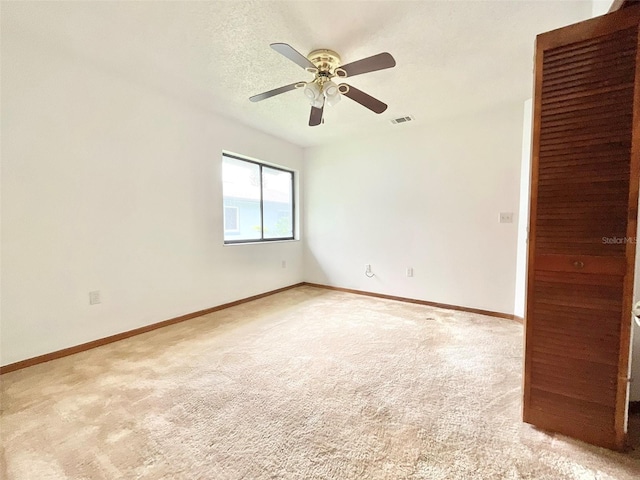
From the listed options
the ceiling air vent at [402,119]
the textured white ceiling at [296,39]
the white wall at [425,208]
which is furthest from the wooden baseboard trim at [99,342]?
the ceiling air vent at [402,119]

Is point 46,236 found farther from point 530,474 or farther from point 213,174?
point 530,474

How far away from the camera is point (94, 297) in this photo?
250 centimetres

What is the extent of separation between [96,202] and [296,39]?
218cm

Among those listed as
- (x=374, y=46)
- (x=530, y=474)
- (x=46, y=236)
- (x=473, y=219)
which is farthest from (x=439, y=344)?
(x=46, y=236)

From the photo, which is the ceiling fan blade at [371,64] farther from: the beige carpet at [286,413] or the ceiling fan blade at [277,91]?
the beige carpet at [286,413]

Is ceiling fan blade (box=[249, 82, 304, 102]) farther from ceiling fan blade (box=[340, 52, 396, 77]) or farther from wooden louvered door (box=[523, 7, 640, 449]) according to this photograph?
wooden louvered door (box=[523, 7, 640, 449])

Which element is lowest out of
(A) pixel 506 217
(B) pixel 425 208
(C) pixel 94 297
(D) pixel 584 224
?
(C) pixel 94 297

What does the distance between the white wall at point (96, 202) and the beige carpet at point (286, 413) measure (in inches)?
15.5

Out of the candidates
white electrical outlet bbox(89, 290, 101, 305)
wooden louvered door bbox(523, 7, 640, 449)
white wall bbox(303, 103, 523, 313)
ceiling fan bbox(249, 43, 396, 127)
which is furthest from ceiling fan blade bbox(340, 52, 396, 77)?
white electrical outlet bbox(89, 290, 101, 305)

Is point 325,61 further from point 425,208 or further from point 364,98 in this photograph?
point 425,208

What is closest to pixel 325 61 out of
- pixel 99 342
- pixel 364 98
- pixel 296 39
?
pixel 296 39

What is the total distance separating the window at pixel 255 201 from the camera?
3.84 meters

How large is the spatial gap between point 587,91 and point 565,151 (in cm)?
26

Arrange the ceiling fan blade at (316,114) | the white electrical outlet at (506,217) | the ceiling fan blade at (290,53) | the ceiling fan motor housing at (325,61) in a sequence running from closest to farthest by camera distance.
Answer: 1. the ceiling fan blade at (290,53)
2. the ceiling fan motor housing at (325,61)
3. the ceiling fan blade at (316,114)
4. the white electrical outlet at (506,217)
